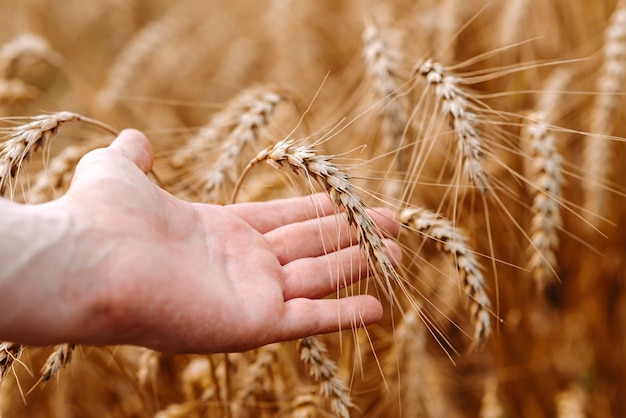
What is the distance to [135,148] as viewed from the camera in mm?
1354

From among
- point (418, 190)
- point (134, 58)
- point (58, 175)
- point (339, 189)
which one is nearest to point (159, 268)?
point (339, 189)

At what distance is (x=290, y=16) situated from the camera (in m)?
2.65

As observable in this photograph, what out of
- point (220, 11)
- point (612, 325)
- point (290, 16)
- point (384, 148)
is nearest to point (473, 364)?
point (612, 325)

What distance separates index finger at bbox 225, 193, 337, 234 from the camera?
4.69 ft

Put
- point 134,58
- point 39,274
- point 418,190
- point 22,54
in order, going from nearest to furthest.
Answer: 1. point 39,274
2. point 418,190
3. point 22,54
4. point 134,58

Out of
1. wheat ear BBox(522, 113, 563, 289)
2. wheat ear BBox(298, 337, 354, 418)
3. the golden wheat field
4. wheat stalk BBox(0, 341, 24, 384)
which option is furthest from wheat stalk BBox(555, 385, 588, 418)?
wheat stalk BBox(0, 341, 24, 384)

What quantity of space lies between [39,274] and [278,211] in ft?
2.11

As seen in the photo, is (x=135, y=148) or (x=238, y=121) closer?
(x=135, y=148)

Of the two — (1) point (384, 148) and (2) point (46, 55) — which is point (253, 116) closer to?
(1) point (384, 148)

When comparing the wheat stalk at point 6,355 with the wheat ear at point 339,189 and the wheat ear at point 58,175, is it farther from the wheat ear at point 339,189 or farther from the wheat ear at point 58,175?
the wheat ear at point 339,189

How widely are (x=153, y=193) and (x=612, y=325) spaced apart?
1.82 m

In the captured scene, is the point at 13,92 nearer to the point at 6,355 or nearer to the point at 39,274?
the point at 6,355

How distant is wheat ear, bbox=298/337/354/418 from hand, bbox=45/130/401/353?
87 millimetres

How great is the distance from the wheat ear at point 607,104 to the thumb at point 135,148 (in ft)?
4.17
